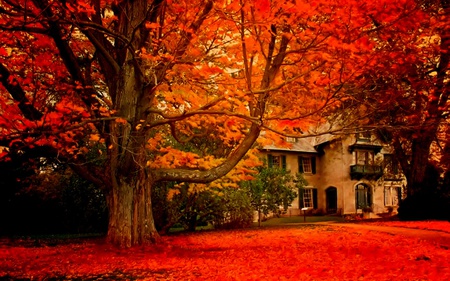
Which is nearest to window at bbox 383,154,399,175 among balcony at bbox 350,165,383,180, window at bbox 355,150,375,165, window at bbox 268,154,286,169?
balcony at bbox 350,165,383,180

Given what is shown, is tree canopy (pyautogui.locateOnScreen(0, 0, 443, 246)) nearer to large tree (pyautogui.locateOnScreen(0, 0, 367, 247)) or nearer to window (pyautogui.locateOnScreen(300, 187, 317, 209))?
large tree (pyautogui.locateOnScreen(0, 0, 367, 247))

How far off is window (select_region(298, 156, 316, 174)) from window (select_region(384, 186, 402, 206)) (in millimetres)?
9272

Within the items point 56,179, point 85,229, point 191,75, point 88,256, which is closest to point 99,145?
point 56,179

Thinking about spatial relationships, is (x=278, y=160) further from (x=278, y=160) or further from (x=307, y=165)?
(x=307, y=165)

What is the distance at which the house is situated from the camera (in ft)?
145

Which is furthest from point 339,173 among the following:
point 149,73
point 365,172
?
point 149,73

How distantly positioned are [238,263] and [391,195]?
43580 mm

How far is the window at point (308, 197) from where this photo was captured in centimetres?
4541

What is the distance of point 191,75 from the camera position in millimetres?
14367

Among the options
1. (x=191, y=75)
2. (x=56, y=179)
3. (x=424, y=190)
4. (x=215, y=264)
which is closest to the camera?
(x=215, y=264)

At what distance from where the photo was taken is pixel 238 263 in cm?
963

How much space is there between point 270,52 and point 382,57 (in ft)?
22.7

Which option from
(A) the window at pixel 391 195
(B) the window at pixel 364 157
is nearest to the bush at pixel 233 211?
(B) the window at pixel 364 157

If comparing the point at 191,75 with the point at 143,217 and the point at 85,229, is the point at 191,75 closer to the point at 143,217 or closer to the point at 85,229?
the point at 143,217
